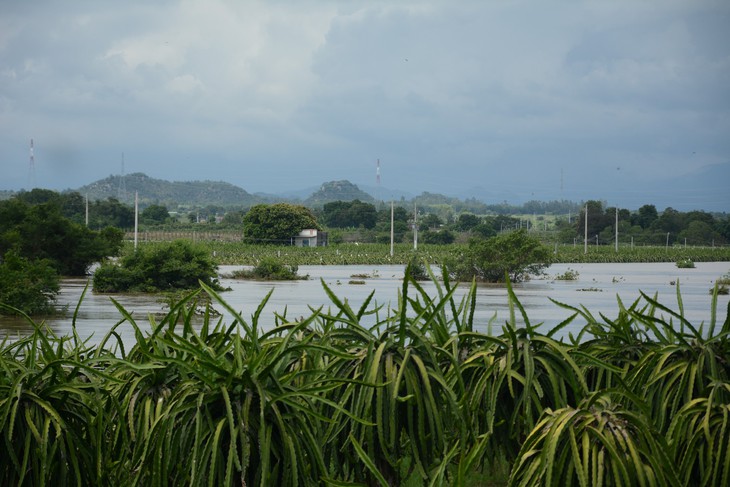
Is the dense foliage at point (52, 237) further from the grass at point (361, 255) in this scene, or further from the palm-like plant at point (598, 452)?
the palm-like plant at point (598, 452)

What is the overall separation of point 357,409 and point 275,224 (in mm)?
77009

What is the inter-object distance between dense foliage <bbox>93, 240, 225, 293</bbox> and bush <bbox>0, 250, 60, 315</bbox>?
7718 mm

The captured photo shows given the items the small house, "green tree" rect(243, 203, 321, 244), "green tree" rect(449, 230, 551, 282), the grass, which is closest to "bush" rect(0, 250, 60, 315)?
"green tree" rect(449, 230, 551, 282)

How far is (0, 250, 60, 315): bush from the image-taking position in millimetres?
22000

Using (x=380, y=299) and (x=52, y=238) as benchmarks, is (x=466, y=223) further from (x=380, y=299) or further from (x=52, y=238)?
(x=380, y=299)

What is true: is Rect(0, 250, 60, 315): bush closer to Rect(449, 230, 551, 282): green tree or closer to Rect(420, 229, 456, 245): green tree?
Rect(449, 230, 551, 282): green tree

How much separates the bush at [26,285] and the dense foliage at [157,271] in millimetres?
7718

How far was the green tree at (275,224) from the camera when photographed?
268 ft

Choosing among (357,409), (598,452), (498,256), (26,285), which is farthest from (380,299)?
(598,452)

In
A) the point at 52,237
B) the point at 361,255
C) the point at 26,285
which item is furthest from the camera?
the point at 361,255

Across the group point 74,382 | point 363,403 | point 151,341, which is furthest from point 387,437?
point 74,382

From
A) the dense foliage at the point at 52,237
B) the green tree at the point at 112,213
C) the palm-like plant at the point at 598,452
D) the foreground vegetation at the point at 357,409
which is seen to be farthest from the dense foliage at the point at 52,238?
the green tree at the point at 112,213

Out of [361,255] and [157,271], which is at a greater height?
[361,255]

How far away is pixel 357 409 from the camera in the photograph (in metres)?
4.96
